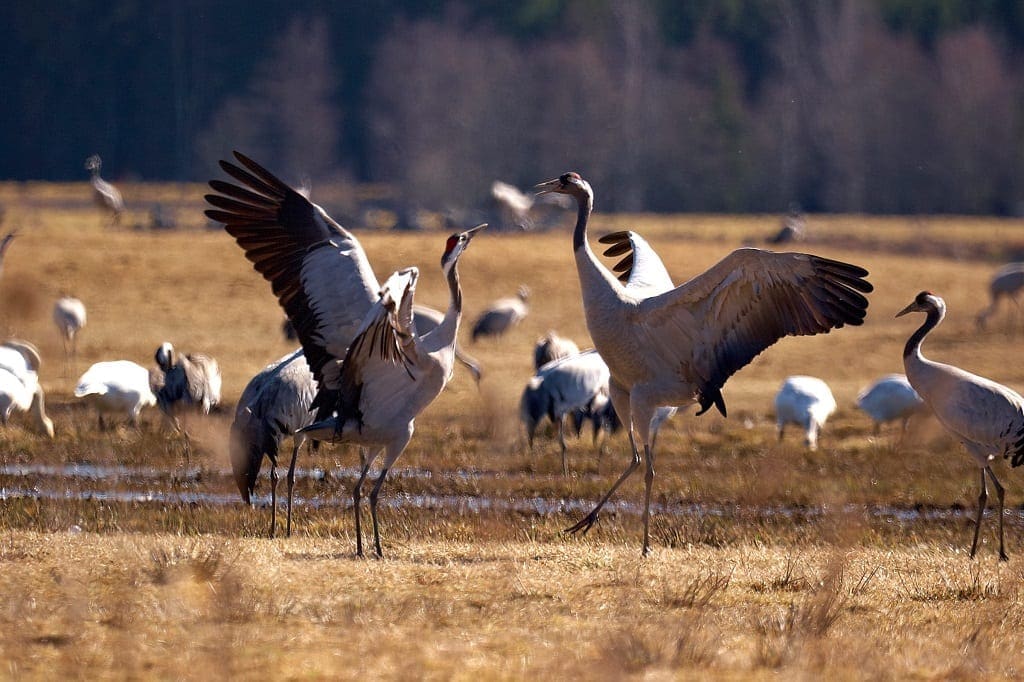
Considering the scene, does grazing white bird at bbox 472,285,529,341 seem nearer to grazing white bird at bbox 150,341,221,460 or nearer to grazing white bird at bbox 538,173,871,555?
grazing white bird at bbox 150,341,221,460

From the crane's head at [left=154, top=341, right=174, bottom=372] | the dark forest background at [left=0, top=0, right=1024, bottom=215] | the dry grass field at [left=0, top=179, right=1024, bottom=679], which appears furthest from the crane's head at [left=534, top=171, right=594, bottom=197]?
the dark forest background at [left=0, top=0, right=1024, bottom=215]

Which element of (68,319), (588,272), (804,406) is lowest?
(804,406)

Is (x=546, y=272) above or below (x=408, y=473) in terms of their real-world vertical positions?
above

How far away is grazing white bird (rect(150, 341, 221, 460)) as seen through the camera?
11.6 m

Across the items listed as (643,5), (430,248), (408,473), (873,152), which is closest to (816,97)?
(873,152)

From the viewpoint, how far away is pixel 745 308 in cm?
738

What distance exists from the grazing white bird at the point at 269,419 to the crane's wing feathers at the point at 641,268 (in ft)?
6.26

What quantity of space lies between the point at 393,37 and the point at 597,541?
48.0m

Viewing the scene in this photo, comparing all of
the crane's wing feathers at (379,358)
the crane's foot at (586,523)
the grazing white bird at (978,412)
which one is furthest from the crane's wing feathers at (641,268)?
the crane's wing feathers at (379,358)

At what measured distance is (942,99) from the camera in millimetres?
46969

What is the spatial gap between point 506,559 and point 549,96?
143 feet

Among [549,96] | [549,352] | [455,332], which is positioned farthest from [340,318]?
[549,96]

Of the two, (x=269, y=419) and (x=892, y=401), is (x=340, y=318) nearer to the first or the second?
(x=269, y=419)

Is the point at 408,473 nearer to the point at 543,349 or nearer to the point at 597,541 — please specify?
the point at 597,541
